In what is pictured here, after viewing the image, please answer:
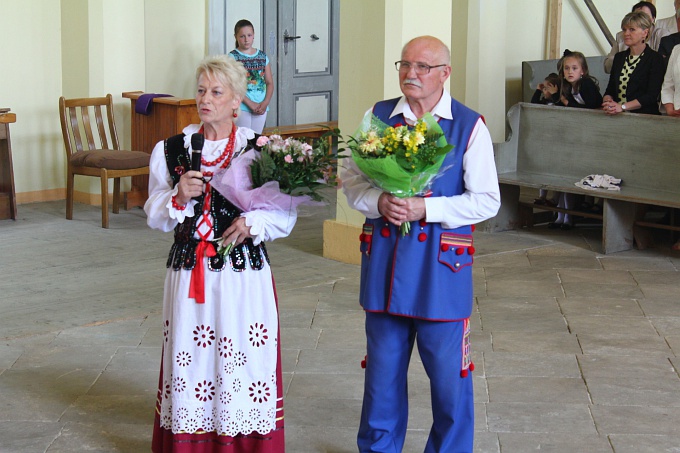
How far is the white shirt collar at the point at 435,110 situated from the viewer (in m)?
3.34

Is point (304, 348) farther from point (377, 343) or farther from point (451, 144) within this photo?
point (451, 144)

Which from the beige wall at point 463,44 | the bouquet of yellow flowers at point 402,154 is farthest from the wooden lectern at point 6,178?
the bouquet of yellow flowers at point 402,154

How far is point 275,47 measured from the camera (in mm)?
10953

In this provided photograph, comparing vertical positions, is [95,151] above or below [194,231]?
below

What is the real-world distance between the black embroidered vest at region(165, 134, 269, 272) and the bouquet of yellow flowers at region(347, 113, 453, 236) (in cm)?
48

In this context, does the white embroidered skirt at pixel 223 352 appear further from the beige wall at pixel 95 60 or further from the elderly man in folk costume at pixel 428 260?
the beige wall at pixel 95 60

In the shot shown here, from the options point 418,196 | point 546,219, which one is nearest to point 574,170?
point 546,219

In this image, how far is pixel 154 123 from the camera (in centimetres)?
879

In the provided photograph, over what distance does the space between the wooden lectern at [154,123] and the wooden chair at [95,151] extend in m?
0.23

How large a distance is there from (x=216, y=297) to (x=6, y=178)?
548 cm

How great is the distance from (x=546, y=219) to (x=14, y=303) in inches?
173

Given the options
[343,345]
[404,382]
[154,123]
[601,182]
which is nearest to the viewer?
[404,382]

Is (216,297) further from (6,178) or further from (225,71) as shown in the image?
(6,178)

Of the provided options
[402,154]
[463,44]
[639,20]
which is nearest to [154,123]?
[463,44]
